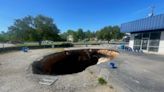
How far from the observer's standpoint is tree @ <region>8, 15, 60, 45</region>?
1136 inches

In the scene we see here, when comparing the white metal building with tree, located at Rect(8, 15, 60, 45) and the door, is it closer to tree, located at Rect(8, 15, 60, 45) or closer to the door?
the door

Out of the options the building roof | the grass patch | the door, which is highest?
the building roof

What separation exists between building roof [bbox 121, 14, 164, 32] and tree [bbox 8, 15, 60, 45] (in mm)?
19213

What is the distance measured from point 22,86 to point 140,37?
60.0ft

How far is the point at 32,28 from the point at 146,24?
25729 mm

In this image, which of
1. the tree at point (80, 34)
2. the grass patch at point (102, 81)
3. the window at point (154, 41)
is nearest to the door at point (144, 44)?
the window at point (154, 41)

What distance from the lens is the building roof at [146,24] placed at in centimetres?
1391

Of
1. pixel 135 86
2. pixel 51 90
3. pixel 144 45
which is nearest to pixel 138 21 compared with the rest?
pixel 144 45

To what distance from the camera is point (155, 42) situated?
15531mm

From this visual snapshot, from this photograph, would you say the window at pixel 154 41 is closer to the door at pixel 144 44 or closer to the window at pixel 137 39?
the door at pixel 144 44

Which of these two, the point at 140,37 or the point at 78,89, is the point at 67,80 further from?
the point at 140,37

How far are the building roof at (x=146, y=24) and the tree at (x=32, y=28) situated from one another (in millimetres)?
19213

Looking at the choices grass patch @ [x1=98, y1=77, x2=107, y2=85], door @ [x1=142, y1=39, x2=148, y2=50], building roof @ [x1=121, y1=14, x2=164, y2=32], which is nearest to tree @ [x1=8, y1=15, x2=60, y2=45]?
building roof @ [x1=121, y1=14, x2=164, y2=32]

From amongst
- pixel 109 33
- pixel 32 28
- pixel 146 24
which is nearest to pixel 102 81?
pixel 146 24
